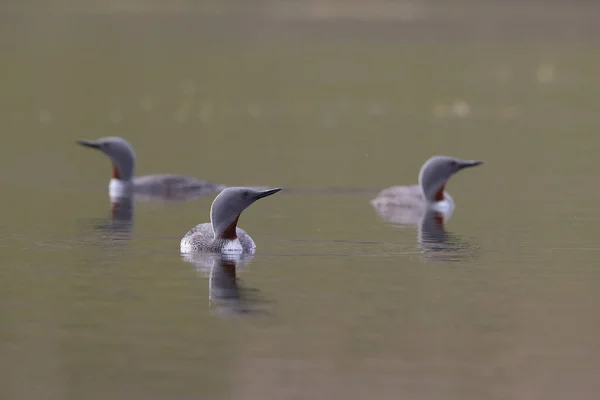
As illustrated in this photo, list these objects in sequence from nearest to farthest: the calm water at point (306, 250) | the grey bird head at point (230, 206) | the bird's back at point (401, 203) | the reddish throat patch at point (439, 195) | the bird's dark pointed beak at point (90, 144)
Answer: the calm water at point (306, 250) → the grey bird head at point (230, 206) → the bird's back at point (401, 203) → the reddish throat patch at point (439, 195) → the bird's dark pointed beak at point (90, 144)

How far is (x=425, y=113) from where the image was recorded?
30.8 metres

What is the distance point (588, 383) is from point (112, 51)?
124 ft

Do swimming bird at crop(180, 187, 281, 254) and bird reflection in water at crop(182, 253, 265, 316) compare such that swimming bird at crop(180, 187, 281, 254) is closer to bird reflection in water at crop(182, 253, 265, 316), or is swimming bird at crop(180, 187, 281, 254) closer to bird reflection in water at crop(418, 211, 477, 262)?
bird reflection in water at crop(182, 253, 265, 316)

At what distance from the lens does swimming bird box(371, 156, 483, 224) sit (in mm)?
17031

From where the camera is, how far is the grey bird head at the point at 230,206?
13109 millimetres

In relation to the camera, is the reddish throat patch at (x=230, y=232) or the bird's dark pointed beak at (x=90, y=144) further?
the bird's dark pointed beak at (x=90, y=144)

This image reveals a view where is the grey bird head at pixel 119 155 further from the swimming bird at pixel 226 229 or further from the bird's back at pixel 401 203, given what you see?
the swimming bird at pixel 226 229

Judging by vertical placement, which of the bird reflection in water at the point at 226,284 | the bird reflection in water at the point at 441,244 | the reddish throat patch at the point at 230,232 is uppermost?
the reddish throat patch at the point at 230,232

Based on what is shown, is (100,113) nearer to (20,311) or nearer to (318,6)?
(20,311)

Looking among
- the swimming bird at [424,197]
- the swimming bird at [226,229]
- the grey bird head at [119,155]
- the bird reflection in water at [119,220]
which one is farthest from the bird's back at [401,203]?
the swimming bird at [226,229]

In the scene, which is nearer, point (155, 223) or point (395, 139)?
point (155, 223)

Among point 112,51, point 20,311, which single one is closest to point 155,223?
point 20,311

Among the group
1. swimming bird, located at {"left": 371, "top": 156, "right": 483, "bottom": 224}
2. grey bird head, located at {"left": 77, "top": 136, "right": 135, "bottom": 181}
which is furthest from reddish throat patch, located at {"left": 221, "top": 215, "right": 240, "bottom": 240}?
grey bird head, located at {"left": 77, "top": 136, "right": 135, "bottom": 181}

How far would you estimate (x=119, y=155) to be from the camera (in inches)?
756
